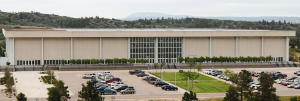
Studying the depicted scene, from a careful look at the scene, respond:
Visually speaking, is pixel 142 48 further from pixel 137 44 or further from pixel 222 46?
pixel 222 46

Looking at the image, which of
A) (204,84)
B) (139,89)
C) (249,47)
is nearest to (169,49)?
(249,47)

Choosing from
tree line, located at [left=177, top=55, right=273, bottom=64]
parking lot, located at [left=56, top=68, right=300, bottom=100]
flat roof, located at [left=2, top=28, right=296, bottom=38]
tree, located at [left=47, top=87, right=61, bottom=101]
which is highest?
flat roof, located at [left=2, top=28, right=296, bottom=38]

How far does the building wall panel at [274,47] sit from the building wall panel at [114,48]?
Result: 35.4m

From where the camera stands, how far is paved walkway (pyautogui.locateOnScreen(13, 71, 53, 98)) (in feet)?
157

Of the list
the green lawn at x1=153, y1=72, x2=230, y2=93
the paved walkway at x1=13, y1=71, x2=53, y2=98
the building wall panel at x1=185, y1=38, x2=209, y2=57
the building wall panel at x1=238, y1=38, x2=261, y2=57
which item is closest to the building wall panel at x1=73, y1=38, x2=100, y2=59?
the paved walkway at x1=13, y1=71, x2=53, y2=98

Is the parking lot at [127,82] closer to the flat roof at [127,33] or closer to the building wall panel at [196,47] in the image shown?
the flat roof at [127,33]

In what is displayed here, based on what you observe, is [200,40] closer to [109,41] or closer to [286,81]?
[109,41]

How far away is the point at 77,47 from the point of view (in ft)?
265

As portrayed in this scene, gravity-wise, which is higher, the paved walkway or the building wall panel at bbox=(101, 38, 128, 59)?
the building wall panel at bbox=(101, 38, 128, 59)

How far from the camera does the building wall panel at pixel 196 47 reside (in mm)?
86062

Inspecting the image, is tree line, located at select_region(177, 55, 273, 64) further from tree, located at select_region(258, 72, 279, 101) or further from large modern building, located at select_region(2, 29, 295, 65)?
tree, located at select_region(258, 72, 279, 101)

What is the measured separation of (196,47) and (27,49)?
38.9 metres

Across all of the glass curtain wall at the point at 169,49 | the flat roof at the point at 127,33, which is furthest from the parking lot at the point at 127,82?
the glass curtain wall at the point at 169,49

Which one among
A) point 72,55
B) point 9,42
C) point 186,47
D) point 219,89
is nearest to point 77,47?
point 72,55
